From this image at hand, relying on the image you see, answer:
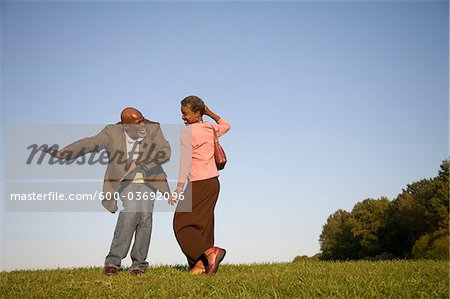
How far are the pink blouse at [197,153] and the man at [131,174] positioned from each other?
0.53 m

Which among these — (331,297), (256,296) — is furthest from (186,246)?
(331,297)

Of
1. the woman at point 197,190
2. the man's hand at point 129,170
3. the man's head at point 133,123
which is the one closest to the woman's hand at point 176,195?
the woman at point 197,190

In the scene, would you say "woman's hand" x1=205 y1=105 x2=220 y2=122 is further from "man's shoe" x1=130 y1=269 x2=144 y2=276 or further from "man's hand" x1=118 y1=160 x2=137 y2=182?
"man's shoe" x1=130 y1=269 x2=144 y2=276

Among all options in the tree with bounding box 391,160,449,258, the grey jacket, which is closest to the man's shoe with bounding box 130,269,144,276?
the grey jacket

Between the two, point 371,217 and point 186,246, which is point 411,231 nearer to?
point 371,217

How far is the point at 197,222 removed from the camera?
864 centimetres

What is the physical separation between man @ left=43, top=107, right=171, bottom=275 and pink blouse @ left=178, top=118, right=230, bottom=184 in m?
0.53

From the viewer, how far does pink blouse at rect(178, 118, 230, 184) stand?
28.4 feet

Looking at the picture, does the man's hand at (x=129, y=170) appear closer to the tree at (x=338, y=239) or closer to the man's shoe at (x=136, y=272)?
the man's shoe at (x=136, y=272)

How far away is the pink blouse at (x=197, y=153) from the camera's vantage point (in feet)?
28.4

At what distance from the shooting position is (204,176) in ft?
28.9

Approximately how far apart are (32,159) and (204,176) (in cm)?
352

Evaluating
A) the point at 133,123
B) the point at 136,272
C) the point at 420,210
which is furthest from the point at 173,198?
the point at 420,210

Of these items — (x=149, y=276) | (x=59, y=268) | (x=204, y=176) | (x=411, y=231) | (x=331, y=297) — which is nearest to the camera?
(x=331, y=297)
